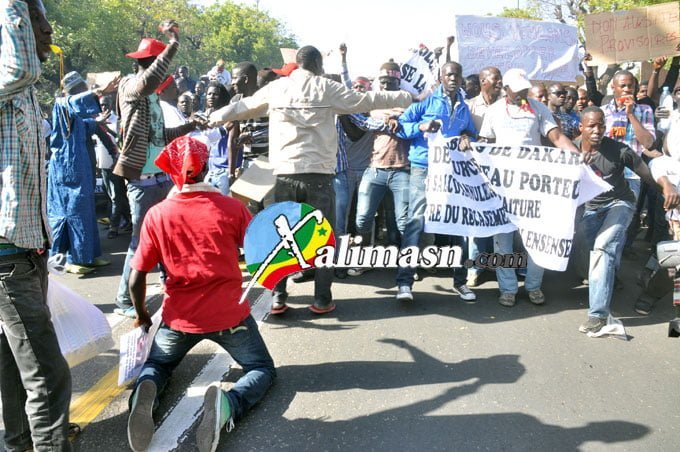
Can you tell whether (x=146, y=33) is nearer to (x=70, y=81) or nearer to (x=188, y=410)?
(x=70, y=81)

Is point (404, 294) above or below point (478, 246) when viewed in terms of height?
below

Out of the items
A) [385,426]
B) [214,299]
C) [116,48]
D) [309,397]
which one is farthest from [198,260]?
[116,48]

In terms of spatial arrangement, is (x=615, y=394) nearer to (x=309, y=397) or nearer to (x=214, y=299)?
(x=309, y=397)

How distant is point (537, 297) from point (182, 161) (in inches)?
140

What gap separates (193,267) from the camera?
3.12m

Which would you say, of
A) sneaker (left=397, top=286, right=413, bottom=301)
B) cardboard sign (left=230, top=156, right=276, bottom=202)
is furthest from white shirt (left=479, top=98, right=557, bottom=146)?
cardboard sign (left=230, top=156, right=276, bottom=202)

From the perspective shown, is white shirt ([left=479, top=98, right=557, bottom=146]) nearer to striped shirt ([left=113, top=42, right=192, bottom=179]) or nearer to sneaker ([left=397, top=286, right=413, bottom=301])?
sneaker ([left=397, top=286, right=413, bottom=301])

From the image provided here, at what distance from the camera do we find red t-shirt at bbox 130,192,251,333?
3.12m

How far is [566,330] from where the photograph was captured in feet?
14.9

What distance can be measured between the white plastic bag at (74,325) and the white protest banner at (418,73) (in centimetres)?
481

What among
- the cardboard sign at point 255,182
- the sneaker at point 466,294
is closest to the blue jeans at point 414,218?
the sneaker at point 466,294

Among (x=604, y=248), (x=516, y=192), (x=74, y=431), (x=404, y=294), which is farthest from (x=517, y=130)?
(x=74, y=431)

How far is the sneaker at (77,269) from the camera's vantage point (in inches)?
244

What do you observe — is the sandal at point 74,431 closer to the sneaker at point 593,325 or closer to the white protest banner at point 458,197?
the white protest banner at point 458,197
